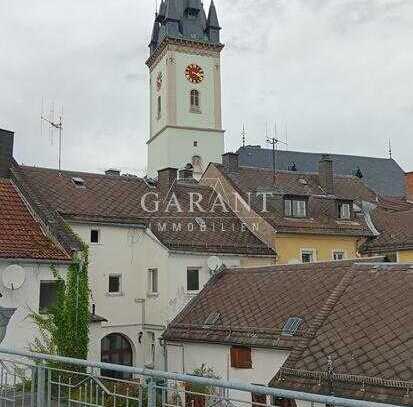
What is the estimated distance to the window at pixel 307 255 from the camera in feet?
99.9

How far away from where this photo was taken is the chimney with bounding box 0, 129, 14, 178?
2597 centimetres

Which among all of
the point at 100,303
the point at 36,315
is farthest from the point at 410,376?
the point at 100,303

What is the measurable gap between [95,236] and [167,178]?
5.98 metres

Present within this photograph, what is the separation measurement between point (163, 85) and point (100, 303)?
44009 mm

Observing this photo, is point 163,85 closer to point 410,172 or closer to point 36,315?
point 410,172

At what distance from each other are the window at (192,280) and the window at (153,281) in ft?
4.82

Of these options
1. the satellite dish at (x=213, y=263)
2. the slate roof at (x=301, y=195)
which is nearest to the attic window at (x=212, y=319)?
the satellite dish at (x=213, y=263)

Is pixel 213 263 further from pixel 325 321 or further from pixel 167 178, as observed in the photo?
pixel 325 321

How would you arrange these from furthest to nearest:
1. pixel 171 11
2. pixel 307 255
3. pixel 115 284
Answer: pixel 171 11 < pixel 307 255 < pixel 115 284

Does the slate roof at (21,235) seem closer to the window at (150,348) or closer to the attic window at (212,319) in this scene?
the attic window at (212,319)

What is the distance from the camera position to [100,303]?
2662 cm

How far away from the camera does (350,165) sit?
204 feet

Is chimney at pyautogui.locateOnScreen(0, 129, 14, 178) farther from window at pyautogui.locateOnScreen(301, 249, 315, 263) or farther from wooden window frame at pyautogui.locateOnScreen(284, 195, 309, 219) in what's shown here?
window at pyautogui.locateOnScreen(301, 249, 315, 263)

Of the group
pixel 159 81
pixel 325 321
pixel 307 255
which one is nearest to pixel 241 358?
pixel 325 321
